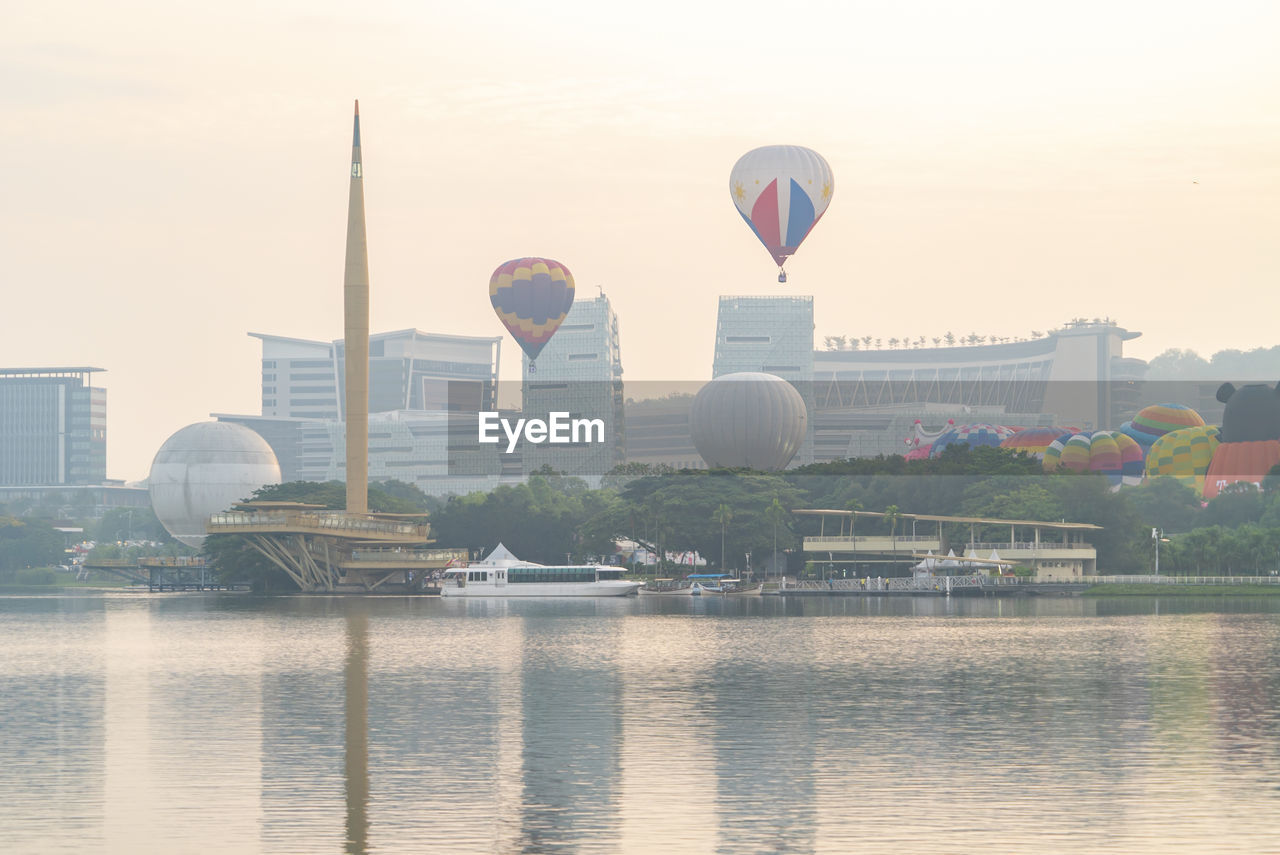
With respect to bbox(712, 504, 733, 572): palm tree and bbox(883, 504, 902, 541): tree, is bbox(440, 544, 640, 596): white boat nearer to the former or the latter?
bbox(712, 504, 733, 572): palm tree

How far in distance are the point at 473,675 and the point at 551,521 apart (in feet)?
311

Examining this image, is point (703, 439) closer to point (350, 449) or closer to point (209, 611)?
point (350, 449)

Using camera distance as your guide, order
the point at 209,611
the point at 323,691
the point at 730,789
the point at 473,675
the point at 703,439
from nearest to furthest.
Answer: the point at 730,789 → the point at 323,691 → the point at 473,675 → the point at 209,611 → the point at 703,439

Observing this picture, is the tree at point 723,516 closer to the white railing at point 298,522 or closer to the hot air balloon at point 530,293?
the white railing at point 298,522

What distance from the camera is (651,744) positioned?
35688 millimetres

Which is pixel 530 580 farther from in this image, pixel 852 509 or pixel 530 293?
pixel 530 293

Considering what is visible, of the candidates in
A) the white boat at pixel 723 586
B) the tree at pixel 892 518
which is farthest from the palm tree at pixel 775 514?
the tree at pixel 892 518

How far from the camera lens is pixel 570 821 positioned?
1071 inches

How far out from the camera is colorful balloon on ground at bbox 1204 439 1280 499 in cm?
14388

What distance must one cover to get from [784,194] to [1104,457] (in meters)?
39.9

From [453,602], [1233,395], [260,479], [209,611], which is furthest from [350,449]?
[1233,395]

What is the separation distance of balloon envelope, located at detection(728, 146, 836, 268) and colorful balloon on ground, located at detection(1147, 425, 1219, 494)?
130 feet

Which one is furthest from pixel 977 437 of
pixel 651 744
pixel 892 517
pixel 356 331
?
pixel 651 744

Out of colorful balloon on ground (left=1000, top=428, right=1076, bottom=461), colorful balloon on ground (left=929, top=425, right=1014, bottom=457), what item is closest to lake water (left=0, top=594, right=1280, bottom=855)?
colorful balloon on ground (left=1000, top=428, right=1076, bottom=461)
